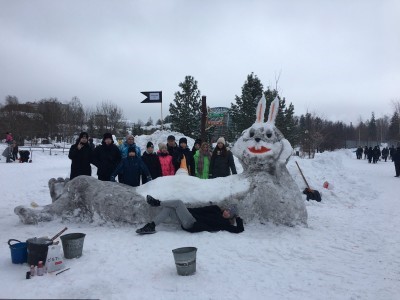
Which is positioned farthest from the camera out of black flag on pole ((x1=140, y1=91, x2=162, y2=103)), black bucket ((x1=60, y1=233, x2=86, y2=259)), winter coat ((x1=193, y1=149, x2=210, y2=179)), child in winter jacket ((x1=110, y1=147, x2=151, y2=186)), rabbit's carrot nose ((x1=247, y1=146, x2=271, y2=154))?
black flag on pole ((x1=140, y1=91, x2=162, y2=103))

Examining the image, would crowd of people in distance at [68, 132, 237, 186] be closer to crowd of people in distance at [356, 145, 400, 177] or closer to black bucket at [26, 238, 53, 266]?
black bucket at [26, 238, 53, 266]

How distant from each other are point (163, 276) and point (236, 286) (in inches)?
35.1

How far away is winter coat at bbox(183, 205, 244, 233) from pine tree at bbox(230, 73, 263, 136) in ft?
50.4

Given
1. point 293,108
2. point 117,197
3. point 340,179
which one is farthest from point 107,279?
point 293,108

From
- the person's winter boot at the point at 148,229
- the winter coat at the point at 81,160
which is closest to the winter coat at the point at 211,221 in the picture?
the person's winter boot at the point at 148,229

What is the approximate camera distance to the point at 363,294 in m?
3.62

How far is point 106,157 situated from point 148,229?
2163mm

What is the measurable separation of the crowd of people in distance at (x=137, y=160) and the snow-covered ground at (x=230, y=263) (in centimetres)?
109

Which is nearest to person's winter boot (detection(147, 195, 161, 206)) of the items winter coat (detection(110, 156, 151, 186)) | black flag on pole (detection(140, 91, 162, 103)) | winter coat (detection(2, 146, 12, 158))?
winter coat (detection(110, 156, 151, 186))

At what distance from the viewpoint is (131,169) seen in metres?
6.73

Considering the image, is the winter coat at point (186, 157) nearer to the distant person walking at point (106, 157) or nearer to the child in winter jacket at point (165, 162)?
the child in winter jacket at point (165, 162)

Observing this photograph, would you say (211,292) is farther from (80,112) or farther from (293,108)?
(80,112)

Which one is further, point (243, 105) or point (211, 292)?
point (243, 105)

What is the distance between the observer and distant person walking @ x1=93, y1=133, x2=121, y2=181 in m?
6.73
